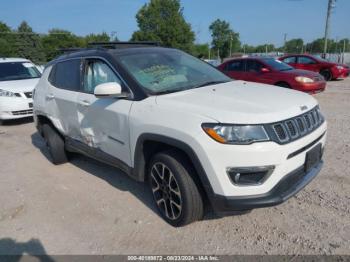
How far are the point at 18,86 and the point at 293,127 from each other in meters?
7.48

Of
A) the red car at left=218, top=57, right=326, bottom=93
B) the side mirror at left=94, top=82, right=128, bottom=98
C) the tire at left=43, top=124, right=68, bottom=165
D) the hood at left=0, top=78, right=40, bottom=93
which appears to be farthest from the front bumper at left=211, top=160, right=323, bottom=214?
the hood at left=0, top=78, right=40, bottom=93

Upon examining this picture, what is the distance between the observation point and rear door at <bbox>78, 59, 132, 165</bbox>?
333 centimetres

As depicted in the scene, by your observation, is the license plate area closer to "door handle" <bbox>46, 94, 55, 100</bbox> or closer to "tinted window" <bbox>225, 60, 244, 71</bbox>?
"door handle" <bbox>46, 94, 55, 100</bbox>

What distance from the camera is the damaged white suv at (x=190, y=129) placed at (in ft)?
8.25

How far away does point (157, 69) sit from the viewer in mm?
3535

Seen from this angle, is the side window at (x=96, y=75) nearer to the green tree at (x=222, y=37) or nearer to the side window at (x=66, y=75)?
the side window at (x=66, y=75)

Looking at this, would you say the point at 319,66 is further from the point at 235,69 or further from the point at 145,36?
the point at 145,36

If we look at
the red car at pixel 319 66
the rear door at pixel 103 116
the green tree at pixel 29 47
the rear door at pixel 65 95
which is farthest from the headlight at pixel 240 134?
the green tree at pixel 29 47

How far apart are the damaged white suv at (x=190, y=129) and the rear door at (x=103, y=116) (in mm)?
13

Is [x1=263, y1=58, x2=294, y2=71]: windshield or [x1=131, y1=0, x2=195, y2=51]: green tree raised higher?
[x1=131, y1=0, x2=195, y2=51]: green tree

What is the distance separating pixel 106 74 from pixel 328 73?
14371 mm

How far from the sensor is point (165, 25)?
6269cm

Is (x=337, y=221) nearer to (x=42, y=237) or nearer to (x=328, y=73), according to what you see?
(x=42, y=237)

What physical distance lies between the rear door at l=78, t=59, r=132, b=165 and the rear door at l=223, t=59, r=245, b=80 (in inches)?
294
